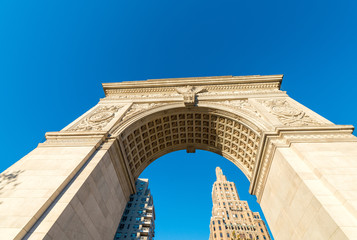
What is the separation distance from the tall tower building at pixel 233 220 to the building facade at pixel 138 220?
27298 millimetres

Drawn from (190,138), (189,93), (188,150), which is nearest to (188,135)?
(190,138)

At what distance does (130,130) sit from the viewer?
12711 mm

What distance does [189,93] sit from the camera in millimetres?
15164

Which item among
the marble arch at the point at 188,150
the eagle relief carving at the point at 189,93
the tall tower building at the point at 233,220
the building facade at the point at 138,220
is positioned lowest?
the marble arch at the point at 188,150

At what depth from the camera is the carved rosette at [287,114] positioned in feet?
37.2

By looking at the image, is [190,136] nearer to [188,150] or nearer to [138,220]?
[188,150]

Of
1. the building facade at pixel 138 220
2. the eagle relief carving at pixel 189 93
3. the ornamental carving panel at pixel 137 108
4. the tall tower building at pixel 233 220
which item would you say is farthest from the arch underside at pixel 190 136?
the tall tower building at pixel 233 220

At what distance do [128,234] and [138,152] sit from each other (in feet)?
110

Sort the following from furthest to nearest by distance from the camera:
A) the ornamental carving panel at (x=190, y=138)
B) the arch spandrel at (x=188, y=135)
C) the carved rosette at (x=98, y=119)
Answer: the ornamental carving panel at (x=190, y=138) → the arch spandrel at (x=188, y=135) → the carved rosette at (x=98, y=119)

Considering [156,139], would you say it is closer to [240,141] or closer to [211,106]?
[211,106]

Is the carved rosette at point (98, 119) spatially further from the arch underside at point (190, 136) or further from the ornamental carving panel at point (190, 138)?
the ornamental carving panel at point (190, 138)

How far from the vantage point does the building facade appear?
125 feet

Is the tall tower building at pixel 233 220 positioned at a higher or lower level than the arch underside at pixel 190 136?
higher

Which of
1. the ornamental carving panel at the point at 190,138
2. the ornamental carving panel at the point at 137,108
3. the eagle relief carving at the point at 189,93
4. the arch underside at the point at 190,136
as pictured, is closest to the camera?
the arch underside at the point at 190,136
